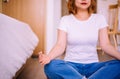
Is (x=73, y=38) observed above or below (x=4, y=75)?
above

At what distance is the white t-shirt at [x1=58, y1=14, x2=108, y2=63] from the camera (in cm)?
129

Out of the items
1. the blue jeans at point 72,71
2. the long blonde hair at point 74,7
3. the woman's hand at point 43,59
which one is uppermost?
the long blonde hair at point 74,7

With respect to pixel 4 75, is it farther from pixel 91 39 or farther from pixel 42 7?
pixel 42 7

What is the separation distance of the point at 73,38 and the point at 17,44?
0.37 metres

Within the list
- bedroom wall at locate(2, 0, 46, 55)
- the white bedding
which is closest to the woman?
the white bedding

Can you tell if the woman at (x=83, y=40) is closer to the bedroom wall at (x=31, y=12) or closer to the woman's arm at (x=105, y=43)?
the woman's arm at (x=105, y=43)

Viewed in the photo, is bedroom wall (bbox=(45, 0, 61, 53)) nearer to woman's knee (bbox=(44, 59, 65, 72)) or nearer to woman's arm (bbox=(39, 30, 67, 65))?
woman's arm (bbox=(39, 30, 67, 65))

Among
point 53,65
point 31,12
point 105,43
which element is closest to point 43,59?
point 53,65

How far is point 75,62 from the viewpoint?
129 cm

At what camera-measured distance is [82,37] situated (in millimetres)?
1309

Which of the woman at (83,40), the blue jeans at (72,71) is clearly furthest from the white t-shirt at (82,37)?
the blue jeans at (72,71)

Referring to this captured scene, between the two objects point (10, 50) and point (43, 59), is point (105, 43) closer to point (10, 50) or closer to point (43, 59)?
point (43, 59)

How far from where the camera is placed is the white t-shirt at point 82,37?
1.29 metres

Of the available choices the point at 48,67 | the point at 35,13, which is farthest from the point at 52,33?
the point at 48,67
